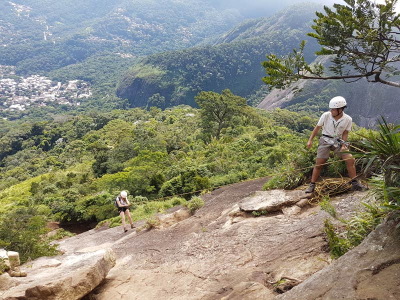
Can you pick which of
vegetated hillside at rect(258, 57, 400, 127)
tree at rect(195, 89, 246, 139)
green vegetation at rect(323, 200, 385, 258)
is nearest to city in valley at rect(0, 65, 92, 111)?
vegetated hillside at rect(258, 57, 400, 127)

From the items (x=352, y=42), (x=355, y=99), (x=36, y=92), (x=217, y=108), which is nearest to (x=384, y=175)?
(x=352, y=42)

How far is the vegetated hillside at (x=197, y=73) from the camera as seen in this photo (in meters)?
135

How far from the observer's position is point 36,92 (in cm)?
16675

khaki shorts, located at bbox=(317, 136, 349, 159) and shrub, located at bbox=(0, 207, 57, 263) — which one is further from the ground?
khaki shorts, located at bbox=(317, 136, 349, 159)

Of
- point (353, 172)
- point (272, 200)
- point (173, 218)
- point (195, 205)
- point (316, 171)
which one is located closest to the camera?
point (353, 172)

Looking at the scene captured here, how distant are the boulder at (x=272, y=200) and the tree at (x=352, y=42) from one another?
2.47 metres

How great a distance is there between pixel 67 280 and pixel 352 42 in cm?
679

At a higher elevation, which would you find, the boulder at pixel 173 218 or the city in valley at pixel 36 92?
the city in valley at pixel 36 92

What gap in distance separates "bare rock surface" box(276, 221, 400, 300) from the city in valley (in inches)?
6438

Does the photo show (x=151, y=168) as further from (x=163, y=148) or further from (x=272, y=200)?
(x=272, y=200)

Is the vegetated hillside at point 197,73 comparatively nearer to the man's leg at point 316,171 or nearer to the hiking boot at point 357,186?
the man's leg at point 316,171

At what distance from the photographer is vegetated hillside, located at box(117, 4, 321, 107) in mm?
135000

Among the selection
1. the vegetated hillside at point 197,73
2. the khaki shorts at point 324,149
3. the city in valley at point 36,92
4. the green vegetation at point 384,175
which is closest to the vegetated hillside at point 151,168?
the khaki shorts at point 324,149

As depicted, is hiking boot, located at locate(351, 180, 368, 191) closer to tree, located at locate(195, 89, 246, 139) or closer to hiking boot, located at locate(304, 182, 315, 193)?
hiking boot, located at locate(304, 182, 315, 193)
